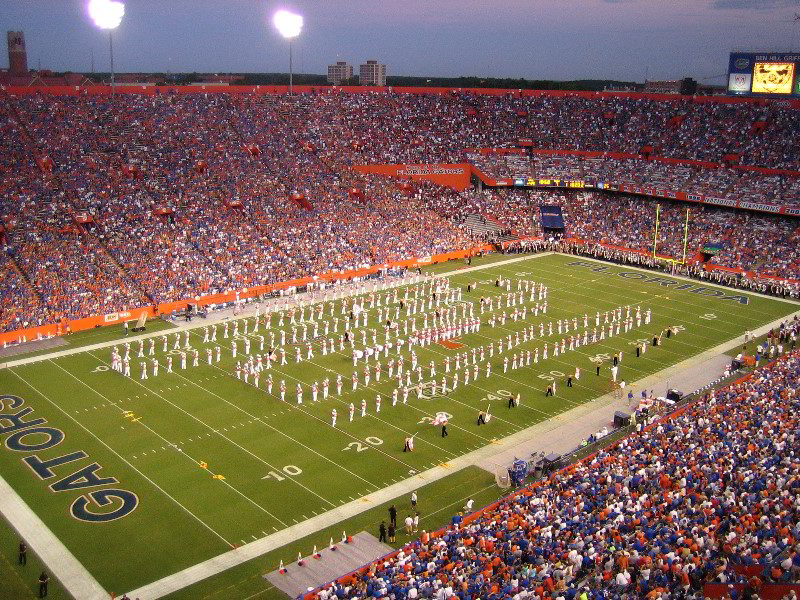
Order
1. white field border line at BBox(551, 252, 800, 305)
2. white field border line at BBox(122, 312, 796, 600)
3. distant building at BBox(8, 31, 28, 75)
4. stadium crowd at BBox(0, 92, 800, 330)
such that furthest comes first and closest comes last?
1. distant building at BBox(8, 31, 28, 75)
2. white field border line at BBox(551, 252, 800, 305)
3. stadium crowd at BBox(0, 92, 800, 330)
4. white field border line at BBox(122, 312, 796, 600)

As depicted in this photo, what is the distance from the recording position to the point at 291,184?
47562 millimetres

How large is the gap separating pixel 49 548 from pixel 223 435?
20.3ft

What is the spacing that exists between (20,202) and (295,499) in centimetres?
2550

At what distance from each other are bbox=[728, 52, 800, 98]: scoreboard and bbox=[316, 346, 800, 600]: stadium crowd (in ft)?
128

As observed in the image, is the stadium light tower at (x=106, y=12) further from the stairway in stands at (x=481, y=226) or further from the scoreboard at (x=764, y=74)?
the scoreboard at (x=764, y=74)

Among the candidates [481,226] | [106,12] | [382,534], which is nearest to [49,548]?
[382,534]

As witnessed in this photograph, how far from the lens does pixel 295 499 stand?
752 inches

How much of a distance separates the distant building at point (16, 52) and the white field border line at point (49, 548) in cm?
5145

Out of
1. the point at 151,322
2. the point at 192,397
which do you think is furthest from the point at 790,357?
the point at 151,322

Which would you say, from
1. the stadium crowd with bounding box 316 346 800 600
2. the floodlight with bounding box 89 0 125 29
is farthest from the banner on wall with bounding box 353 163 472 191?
the stadium crowd with bounding box 316 346 800 600

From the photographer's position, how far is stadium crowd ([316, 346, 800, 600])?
1239 centimetres

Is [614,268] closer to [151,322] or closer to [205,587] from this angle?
[151,322]

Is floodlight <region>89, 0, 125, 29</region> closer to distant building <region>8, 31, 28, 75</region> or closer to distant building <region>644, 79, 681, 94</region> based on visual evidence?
distant building <region>8, 31, 28, 75</region>

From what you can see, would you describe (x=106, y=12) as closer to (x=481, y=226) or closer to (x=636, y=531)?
(x=481, y=226)
